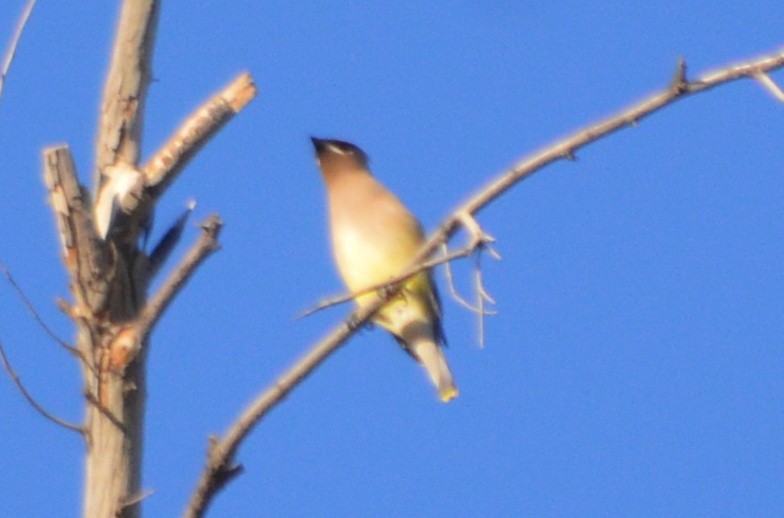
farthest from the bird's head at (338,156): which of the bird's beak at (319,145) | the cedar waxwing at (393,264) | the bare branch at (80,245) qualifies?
the bare branch at (80,245)

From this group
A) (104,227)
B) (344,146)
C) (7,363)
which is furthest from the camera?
(344,146)

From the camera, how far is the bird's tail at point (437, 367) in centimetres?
665

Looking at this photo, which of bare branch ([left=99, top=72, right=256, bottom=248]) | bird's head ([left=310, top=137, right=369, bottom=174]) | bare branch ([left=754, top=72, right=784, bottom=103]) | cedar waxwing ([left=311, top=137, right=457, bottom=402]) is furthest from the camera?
bird's head ([left=310, top=137, right=369, bottom=174])

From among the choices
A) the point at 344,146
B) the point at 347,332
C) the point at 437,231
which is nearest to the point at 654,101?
the point at 437,231

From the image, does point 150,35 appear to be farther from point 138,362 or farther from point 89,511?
point 89,511

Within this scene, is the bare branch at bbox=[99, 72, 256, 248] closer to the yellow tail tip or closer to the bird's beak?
Result: the yellow tail tip

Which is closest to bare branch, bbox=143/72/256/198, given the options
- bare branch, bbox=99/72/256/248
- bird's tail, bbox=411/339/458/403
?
bare branch, bbox=99/72/256/248

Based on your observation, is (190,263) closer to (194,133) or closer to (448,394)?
(194,133)

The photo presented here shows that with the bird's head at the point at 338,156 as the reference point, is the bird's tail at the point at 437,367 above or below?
below

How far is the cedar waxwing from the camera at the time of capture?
259 inches

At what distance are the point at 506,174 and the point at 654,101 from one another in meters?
0.34

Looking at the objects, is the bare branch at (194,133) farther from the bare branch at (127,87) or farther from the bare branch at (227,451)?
the bare branch at (227,451)

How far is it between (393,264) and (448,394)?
0.52 meters

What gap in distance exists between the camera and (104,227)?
4.58 m
